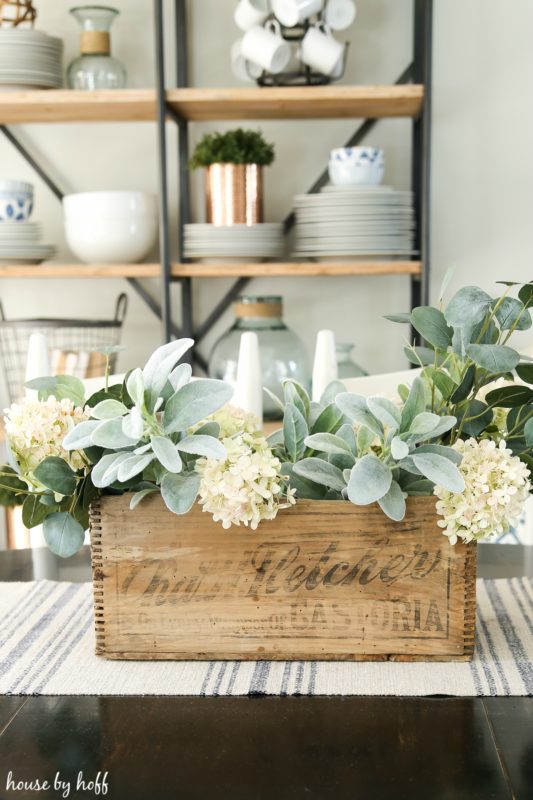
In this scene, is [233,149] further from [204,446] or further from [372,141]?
[204,446]

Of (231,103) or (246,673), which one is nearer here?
(246,673)

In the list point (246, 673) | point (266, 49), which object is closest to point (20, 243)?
point (266, 49)

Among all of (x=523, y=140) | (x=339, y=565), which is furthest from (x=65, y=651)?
(x=523, y=140)

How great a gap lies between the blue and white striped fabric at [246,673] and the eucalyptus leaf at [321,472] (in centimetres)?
15

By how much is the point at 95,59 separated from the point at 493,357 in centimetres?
176

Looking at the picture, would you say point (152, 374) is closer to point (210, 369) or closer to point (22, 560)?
point (22, 560)

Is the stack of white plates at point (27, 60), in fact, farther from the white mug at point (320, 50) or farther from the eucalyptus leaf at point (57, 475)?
the eucalyptus leaf at point (57, 475)

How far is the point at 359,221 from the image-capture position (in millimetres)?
2051

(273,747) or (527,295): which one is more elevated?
(527,295)

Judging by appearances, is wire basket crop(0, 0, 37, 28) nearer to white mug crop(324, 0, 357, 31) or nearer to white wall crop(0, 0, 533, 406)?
white wall crop(0, 0, 533, 406)

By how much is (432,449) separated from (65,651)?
361 mm

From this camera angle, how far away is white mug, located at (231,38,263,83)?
2.12 metres

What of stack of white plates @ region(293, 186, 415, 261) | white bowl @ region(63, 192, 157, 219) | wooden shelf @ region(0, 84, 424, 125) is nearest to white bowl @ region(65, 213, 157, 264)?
white bowl @ region(63, 192, 157, 219)

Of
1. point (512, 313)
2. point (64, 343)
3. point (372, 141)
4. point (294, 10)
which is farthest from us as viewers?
point (64, 343)
